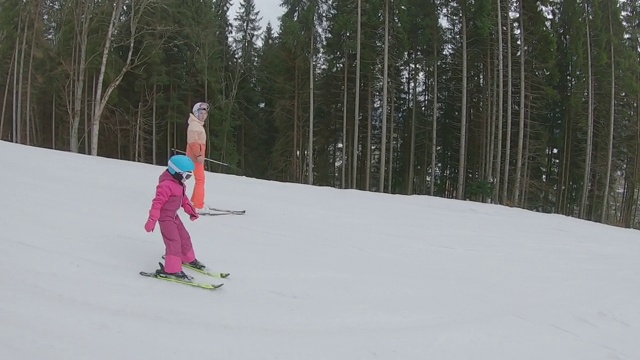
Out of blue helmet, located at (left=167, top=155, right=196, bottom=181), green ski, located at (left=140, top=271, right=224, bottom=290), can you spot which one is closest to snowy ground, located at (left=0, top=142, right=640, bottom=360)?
green ski, located at (left=140, top=271, right=224, bottom=290)

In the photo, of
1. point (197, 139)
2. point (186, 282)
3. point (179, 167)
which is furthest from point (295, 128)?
point (186, 282)

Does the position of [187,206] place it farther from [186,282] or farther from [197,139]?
[197,139]

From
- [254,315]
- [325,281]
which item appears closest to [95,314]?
[254,315]

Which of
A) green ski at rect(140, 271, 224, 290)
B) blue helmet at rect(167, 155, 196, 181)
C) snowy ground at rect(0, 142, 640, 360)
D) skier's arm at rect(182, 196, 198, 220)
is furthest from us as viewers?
skier's arm at rect(182, 196, 198, 220)

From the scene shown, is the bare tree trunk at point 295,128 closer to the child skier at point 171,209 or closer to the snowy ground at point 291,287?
the snowy ground at point 291,287

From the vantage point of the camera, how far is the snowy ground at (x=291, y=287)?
3.38 m

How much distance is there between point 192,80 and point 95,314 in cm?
2830

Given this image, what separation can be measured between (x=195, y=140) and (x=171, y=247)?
3.33m

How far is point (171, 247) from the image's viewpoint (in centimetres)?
437

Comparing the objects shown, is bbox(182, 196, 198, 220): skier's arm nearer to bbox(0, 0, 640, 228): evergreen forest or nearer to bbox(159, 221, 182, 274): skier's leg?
bbox(159, 221, 182, 274): skier's leg

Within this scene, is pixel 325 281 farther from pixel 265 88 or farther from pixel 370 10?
pixel 265 88

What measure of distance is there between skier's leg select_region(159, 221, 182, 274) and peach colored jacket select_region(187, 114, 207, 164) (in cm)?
317

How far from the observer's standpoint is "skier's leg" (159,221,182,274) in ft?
14.3

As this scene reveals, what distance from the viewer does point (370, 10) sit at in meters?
22.9
